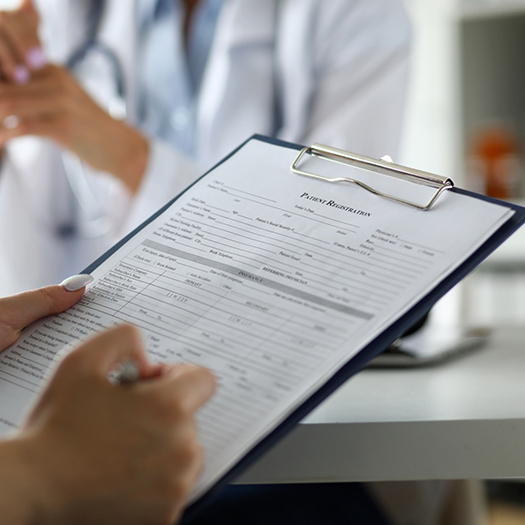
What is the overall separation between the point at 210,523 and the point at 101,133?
17.9 inches

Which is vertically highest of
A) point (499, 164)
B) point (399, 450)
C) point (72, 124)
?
point (72, 124)

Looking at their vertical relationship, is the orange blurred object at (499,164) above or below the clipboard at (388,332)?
below

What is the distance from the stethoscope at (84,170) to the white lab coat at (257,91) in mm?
14

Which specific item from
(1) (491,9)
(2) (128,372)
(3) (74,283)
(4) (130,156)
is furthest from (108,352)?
(1) (491,9)

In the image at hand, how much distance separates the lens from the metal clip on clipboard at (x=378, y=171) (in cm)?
33

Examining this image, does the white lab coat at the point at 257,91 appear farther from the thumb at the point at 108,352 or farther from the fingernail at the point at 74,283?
the thumb at the point at 108,352

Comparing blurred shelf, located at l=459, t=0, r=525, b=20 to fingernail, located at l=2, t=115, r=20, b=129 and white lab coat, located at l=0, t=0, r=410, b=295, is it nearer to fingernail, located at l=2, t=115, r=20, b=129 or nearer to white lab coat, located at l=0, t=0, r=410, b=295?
→ white lab coat, located at l=0, t=0, r=410, b=295

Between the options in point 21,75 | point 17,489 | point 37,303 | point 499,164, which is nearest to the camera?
point 17,489

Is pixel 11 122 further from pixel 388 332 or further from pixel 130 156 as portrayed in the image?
pixel 388 332

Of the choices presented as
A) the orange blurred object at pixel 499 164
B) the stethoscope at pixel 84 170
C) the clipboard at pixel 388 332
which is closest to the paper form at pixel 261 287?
the clipboard at pixel 388 332

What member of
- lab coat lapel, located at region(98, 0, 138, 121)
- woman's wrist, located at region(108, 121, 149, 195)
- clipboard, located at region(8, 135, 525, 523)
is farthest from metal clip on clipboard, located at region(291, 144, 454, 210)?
lab coat lapel, located at region(98, 0, 138, 121)

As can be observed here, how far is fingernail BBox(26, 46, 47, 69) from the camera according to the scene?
2.16 ft

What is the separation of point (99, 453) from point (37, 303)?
0.14m

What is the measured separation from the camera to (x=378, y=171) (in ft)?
1.17
